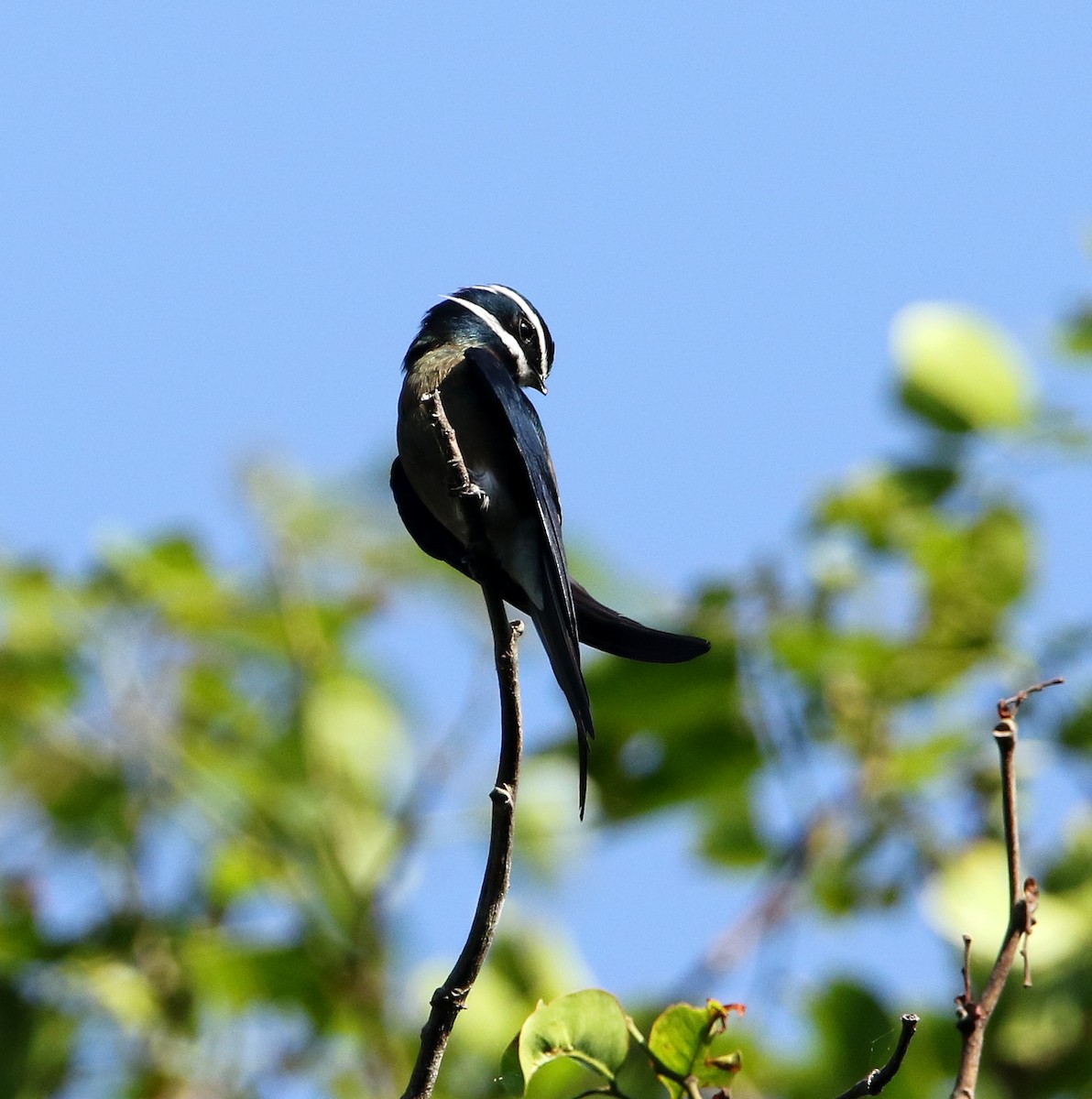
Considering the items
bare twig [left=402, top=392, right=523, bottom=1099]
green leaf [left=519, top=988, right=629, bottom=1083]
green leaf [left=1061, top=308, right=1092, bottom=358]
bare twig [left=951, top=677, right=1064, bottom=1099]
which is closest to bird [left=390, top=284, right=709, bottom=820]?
bare twig [left=402, top=392, right=523, bottom=1099]

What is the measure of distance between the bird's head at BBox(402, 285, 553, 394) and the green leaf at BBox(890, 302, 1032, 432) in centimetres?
102

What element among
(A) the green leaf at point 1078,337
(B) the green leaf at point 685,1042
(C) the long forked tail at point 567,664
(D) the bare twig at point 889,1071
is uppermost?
(A) the green leaf at point 1078,337

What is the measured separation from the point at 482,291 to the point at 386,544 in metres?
0.84

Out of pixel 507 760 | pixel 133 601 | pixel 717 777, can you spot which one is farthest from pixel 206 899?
pixel 507 760

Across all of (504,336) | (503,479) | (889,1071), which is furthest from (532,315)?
(889,1071)

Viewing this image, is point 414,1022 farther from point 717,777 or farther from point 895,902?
point 895,902

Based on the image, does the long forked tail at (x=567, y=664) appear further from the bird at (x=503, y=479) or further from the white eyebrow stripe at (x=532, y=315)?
the white eyebrow stripe at (x=532, y=315)

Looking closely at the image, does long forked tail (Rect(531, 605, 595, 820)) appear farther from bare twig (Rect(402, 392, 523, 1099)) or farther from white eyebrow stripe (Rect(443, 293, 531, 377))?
white eyebrow stripe (Rect(443, 293, 531, 377))

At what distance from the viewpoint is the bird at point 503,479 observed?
10.3 feet

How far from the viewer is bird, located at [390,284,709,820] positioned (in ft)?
10.3

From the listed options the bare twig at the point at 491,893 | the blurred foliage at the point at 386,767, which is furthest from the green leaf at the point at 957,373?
the bare twig at the point at 491,893

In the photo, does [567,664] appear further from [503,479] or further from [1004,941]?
[1004,941]

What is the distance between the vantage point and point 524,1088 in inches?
75.5

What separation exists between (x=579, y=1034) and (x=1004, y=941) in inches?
20.5
